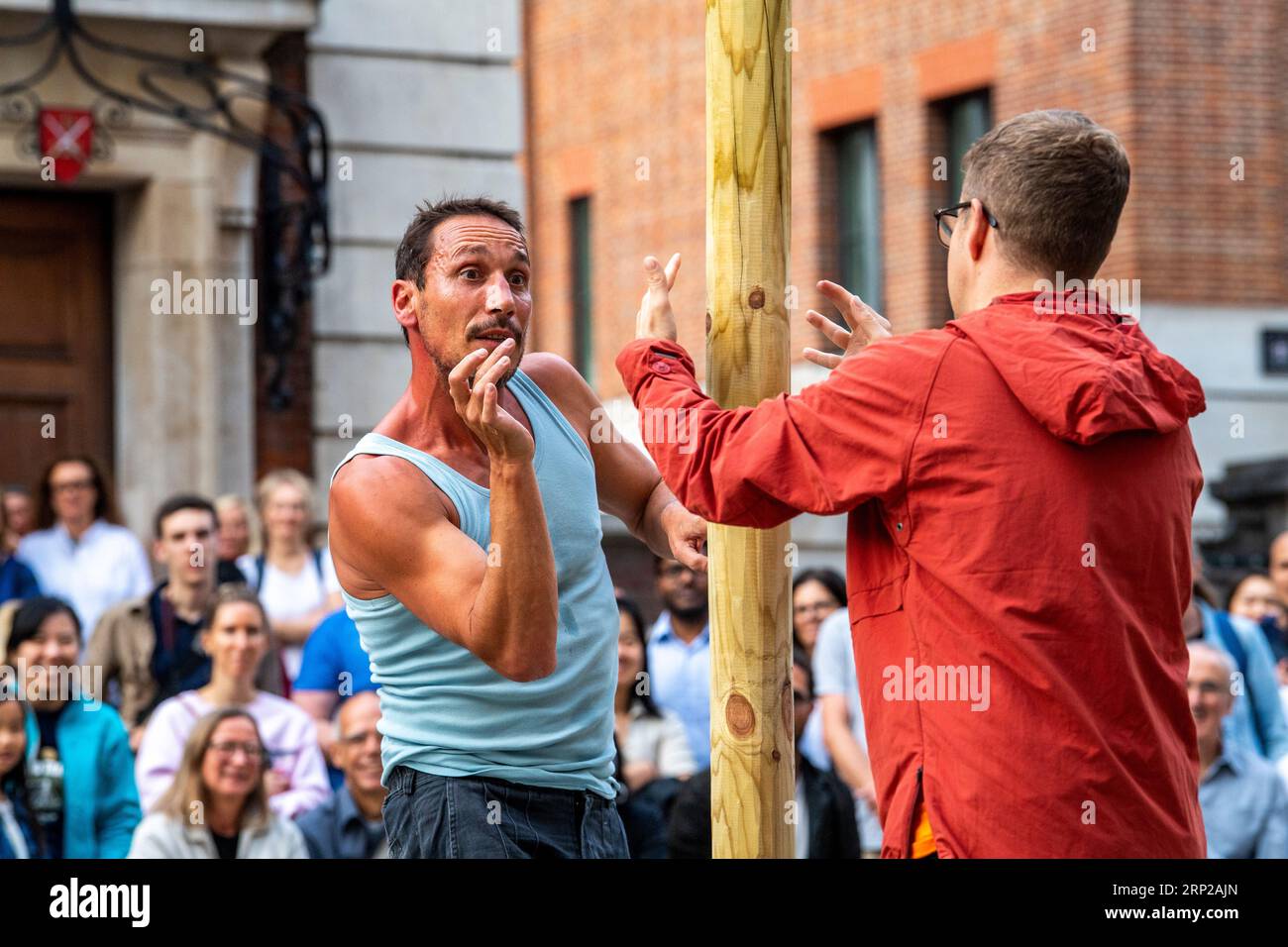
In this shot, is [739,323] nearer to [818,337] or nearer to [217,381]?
[217,381]

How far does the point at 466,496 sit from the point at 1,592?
5.06 metres

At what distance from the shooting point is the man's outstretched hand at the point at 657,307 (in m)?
4.02

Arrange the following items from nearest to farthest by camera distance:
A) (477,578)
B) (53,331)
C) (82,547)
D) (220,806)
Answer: (477,578)
(220,806)
(82,547)
(53,331)

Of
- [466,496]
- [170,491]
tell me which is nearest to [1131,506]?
[466,496]

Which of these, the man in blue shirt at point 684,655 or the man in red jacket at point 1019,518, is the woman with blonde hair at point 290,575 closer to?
the man in blue shirt at point 684,655

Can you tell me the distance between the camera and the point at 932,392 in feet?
11.5

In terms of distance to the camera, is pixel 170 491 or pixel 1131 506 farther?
pixel 170 491

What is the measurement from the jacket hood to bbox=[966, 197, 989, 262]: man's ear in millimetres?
113

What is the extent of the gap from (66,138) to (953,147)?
11366 millimetres

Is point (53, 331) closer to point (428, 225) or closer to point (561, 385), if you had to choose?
point (561, 385)

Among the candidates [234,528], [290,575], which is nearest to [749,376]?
[290,575]

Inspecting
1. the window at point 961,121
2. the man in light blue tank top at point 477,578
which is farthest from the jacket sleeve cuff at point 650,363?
the window at point 961,121

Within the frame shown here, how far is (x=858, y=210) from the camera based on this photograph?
70.1ft
